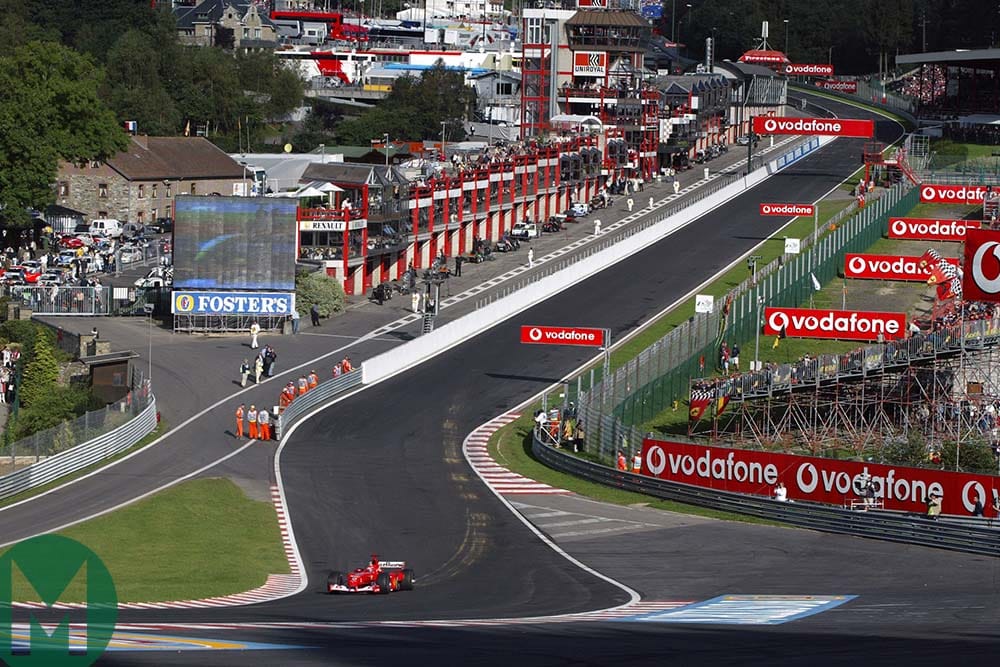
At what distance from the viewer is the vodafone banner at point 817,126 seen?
120 metres

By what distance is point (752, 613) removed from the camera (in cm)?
3152

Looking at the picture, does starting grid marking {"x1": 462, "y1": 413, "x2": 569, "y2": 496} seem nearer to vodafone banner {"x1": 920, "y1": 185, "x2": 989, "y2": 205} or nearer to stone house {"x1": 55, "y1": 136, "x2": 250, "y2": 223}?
vodafone banner {"x1": 920, "y1": 185, "x2": 989, "y2": 205}

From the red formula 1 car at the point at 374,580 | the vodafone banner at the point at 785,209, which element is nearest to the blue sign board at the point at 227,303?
the vodafone banner at the point at 785,209

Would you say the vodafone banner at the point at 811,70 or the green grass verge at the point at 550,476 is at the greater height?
the vodafone banner at the point at 811,70

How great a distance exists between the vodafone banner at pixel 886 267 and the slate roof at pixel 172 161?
51.2 meters

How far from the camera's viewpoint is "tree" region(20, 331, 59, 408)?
63141 mm

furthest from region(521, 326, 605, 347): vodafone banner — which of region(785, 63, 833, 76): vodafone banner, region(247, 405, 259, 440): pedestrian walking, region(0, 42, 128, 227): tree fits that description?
region(785, 63, 833, 76): vodafone banner

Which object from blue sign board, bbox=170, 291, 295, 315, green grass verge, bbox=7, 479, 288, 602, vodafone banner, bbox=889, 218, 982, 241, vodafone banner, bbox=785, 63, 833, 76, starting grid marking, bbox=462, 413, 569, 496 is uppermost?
vodafone banner, bbox=785, 63, 833, 76

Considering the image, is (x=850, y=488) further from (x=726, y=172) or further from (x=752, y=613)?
(x=726, y=172)

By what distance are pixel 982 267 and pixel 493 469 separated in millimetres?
16333

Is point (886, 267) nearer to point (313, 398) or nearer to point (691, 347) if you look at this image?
point (691, 347)

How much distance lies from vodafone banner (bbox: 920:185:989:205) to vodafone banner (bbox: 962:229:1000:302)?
5287 centimetres

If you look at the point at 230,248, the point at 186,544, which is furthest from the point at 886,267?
the point at 186,544

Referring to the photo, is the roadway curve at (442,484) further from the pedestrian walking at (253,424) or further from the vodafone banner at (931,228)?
the vodafone banner at (931,228)
